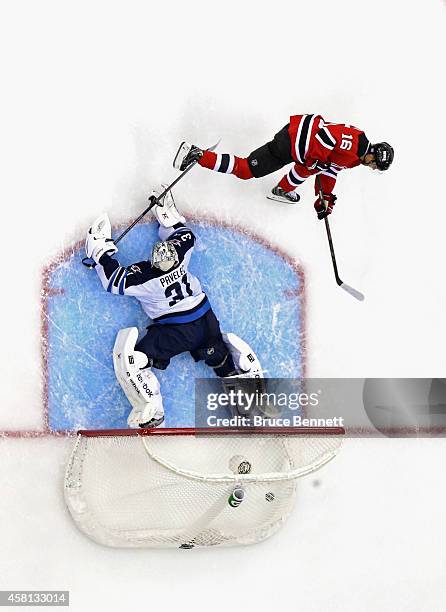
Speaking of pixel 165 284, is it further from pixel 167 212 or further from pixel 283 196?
pixel 283 196

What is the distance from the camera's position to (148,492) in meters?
4.38

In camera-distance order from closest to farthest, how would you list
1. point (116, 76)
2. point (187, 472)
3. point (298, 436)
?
point (187, 472), point (298, 436), point (116, 76)

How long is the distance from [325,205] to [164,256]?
0.80 metres

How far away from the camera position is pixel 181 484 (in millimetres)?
4289

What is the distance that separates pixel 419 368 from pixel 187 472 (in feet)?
4.92

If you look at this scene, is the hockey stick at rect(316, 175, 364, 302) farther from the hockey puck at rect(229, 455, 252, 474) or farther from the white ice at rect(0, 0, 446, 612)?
the hockey puck at rect(229, 455, 252, 474)

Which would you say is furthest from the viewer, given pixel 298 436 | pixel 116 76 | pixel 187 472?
pixel 116 76

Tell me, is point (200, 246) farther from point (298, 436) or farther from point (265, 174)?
point (298, 436)

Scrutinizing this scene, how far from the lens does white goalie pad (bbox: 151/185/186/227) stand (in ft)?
14.7

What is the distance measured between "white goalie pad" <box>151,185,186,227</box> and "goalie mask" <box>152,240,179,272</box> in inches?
6.3

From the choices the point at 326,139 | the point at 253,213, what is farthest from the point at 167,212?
the point at 326,139

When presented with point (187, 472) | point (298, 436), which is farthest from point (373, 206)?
point (187, 472)

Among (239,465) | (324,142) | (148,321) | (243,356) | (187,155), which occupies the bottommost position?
(239,465)

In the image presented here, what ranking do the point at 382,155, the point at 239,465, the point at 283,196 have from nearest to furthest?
the point at 239,465 → the point at 382,155 → the point at 283,196
